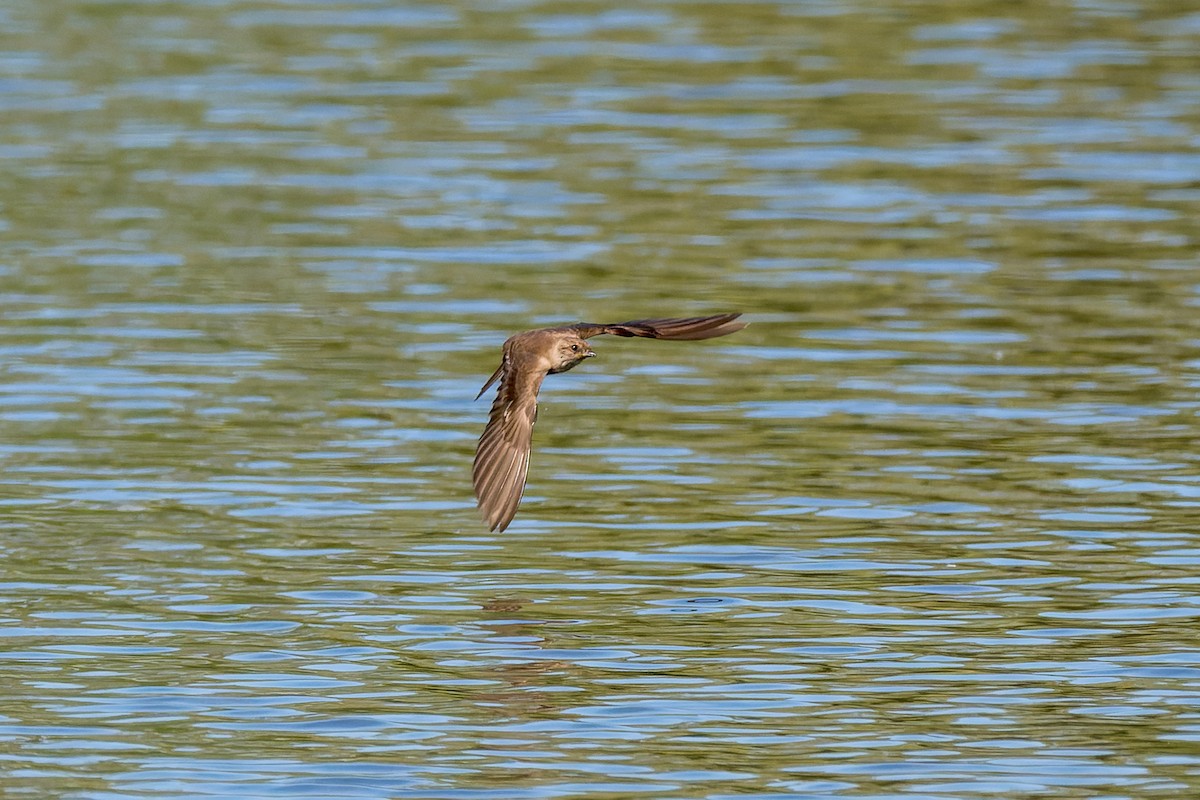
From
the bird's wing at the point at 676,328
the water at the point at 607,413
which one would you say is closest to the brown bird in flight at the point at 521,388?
the bird's wing at the point at 676,328

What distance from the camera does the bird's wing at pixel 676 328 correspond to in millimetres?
8930

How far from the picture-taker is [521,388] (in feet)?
30.6

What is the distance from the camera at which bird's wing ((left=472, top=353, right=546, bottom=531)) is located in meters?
9.02

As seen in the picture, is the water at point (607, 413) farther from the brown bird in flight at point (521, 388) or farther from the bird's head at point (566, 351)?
the bird's head at point (566, 351)

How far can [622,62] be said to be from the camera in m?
22.7

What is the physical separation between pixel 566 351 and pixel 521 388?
216mm

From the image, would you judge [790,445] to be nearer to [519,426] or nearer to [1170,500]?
[1170,500]

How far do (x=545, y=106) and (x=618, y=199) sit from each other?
11.6 feet

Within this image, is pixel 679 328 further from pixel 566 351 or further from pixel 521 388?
pixel 521 388

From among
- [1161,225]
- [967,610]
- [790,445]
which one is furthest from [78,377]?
[1161,225]

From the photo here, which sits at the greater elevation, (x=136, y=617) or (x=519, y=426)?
(x=519, y=426)

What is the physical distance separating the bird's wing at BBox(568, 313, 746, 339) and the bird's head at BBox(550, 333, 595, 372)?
5.8 inches

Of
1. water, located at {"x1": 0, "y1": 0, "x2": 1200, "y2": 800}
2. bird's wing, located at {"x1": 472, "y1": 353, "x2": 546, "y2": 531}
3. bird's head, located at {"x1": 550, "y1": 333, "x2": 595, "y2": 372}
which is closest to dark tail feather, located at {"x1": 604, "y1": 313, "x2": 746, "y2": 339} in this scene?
bird's head, located at {"x1": 550, "y1": 333, "x2": 595, "y2": 372}

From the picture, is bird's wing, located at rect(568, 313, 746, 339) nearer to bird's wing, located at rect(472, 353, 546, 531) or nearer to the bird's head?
the bird's head
